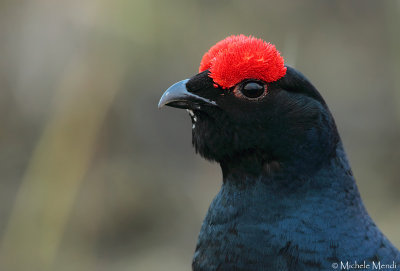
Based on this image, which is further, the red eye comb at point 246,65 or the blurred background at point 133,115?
the blurred background at point 133,115

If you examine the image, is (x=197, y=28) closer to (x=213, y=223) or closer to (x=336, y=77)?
(x=336, y=77)

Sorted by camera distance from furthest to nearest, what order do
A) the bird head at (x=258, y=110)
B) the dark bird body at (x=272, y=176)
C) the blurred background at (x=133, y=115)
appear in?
1. the blurred background at (x=133, y=115)
2. the bird head at (x=258, y=110)
3. the dark bird body at (x=272, y=176)

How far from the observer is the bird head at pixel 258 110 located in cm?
253

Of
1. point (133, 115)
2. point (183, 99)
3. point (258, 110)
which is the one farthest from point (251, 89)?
point (133, 115)

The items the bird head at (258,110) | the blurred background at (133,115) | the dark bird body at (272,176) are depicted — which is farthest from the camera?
the blurred background at (133,115)

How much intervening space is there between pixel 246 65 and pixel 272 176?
1.60 ft

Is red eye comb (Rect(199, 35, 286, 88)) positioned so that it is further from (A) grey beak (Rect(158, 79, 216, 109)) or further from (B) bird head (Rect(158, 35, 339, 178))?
(A) grey beak (Rect(158, 79, 216, 109))

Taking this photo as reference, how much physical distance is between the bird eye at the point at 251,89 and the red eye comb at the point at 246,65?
3 cm

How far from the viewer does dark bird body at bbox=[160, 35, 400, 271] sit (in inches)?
95.5

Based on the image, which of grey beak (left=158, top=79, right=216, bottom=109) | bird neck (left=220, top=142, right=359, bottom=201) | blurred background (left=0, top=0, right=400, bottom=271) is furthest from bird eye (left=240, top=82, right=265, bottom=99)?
blurred background (left=0, top=0, right=400, bottom=271)

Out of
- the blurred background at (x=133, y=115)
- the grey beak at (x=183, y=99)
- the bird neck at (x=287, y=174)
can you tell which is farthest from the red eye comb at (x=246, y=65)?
the blurred background at (x=133, y=115)

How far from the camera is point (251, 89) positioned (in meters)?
2.54

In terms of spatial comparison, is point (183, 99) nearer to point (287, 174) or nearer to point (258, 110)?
point (258, 110)

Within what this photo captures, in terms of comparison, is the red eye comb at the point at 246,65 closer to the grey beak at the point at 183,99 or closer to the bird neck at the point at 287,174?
the grey beak at the point at 183,99
